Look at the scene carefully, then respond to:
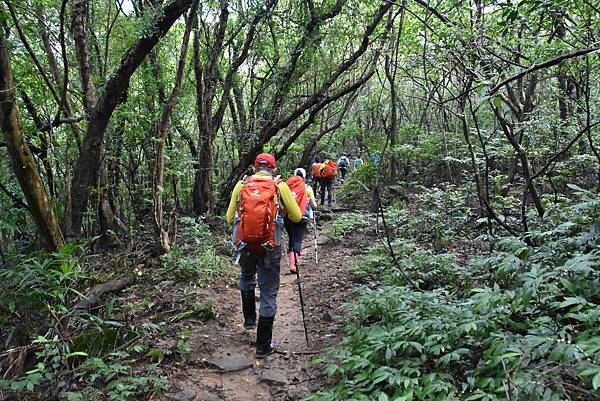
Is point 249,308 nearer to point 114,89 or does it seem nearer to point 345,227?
point 114,89

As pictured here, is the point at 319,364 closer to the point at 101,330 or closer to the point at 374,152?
the point at 101,330

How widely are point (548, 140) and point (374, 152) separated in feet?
24.1

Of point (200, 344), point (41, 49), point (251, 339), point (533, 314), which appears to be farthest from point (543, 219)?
point (41, 49)

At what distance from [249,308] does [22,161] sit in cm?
350

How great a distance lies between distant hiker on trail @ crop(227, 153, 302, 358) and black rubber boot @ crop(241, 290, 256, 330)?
0.56 feet

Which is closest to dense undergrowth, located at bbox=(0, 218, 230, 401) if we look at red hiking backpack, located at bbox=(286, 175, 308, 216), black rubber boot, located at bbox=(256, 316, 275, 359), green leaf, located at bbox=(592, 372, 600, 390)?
black rubber boot, located at bbox=(256, 316, 275, 359)

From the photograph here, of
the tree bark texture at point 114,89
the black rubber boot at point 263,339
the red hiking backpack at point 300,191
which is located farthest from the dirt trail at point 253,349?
the tree bark texture at point 114,89

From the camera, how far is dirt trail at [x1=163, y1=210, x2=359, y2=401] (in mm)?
4105

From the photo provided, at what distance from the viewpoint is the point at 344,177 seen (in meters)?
23.2

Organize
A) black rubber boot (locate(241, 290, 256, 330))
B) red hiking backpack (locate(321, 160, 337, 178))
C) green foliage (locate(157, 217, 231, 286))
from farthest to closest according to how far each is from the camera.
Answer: red hiking backpack (locate(321, 160, 337, 178)) < green foliage (locate(157, 217, 231, 286)) < black rubber boot (locate(241, 290, 256, 330))

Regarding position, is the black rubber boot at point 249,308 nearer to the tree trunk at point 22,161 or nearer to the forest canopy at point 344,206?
the forest canopy at point 344,206

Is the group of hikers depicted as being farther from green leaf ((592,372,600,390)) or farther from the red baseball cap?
green leaf ((592,372,600,390))

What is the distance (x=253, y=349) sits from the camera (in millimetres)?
4930

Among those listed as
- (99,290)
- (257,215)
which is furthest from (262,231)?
(99,290)
